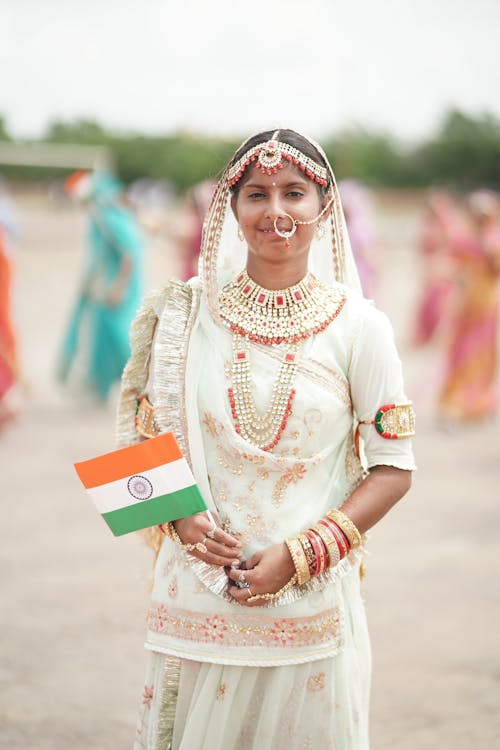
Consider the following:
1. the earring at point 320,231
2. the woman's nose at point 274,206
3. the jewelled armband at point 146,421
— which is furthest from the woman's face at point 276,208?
the jewelled armband at point 146,421

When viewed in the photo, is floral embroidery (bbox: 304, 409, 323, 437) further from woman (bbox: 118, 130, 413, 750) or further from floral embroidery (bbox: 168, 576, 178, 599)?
floral embroidery (bbox: 168, 576, 178, 599)

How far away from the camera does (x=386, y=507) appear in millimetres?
2025

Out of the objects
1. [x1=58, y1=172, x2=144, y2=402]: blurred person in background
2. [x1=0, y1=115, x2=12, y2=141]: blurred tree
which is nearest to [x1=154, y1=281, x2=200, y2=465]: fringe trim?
[x1=58, y1=172, x2=144, y2=402]: blurred person in background

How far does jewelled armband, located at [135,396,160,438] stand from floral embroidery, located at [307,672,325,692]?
2.17 feet

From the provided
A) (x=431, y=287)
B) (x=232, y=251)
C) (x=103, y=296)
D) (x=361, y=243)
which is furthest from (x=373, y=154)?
(x=232, y=251)

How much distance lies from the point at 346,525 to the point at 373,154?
4422 centimetres

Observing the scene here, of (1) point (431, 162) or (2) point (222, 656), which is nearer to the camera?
(2) point (222, 656)

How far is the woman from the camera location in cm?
196

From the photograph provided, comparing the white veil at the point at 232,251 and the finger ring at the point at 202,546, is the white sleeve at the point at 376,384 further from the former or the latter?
the finger ring at the point at 202,546

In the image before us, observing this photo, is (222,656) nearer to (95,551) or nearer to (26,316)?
(95,551)

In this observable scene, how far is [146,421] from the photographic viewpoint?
2.12 meters

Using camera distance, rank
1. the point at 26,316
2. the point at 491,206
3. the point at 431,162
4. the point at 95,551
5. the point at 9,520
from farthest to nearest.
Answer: the point at 431,162, the point at 26,316, the point at 491,206, the point at 9,520, the point at 95,551

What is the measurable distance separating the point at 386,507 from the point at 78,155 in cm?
3722

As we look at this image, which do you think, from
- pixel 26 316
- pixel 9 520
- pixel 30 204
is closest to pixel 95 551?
pixel 9 520
